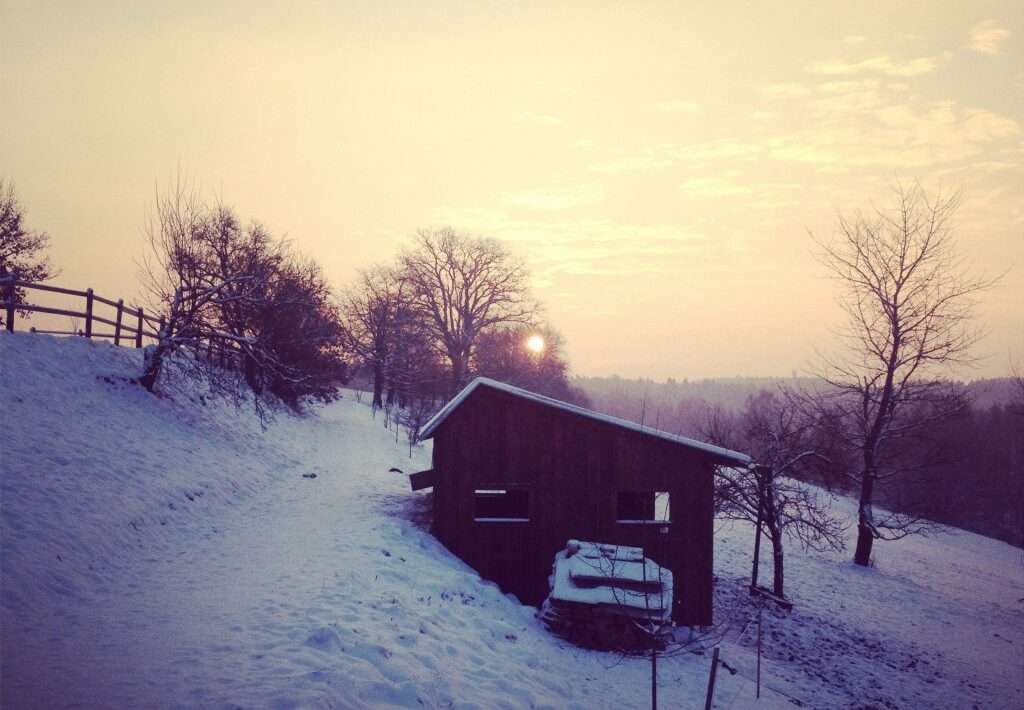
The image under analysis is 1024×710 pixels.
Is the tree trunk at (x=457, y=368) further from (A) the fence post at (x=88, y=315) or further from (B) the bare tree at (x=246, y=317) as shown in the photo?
(A) the fence post at (x=88, y=315)

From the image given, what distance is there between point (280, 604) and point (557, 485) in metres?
8.18

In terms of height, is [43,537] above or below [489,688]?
above

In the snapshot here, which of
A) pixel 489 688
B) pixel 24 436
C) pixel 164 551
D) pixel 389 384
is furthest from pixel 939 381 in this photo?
pixel 389 384

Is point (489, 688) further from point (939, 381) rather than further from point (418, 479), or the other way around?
point (939, 381)

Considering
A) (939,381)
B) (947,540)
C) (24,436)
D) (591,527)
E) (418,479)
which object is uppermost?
(939,381)

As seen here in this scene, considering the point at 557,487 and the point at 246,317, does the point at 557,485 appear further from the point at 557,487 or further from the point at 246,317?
the point at 246,317

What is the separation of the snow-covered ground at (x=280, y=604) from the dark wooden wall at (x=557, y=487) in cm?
129

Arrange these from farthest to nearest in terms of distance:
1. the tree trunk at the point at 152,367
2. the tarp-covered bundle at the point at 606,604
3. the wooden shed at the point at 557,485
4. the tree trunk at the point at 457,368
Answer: the tree trunk at the point at 457,368, the tree trunk at the point at 152,367, the wooden shed at the point at 557,485, the tarp-covered bundle at the point at 606,604

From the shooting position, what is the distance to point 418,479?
16.5 metres

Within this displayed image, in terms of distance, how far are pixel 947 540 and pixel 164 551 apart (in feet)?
141

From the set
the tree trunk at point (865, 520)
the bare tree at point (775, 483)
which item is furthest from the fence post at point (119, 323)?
the tree trunk at point (865, 520)

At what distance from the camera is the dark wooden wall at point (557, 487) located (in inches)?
608

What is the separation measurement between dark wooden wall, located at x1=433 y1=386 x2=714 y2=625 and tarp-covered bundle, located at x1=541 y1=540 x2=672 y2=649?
200 cm

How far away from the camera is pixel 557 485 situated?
619 inches
